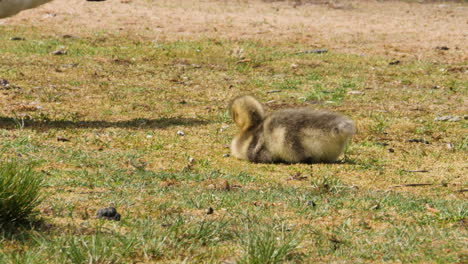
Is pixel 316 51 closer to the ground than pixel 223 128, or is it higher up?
closer to the ground

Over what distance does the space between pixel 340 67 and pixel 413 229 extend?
31.5ft

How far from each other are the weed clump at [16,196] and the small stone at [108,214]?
1.59 feet

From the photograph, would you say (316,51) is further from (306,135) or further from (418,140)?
(306,135)

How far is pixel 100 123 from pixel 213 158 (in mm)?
2186

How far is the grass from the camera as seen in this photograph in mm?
4742

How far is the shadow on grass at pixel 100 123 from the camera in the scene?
935 cm

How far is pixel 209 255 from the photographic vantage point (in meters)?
4.60

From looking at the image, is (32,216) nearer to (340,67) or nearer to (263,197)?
(263,197)

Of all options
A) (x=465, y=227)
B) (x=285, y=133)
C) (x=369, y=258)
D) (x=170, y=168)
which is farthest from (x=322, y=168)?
(x=369, y=258)

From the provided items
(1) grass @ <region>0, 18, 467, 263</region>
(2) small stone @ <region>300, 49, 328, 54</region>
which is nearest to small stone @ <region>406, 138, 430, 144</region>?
(1) grass @ <region>0, 18, 467, 263</region>

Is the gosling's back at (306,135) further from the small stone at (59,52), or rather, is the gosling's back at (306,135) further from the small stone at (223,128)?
the small stone at (59,52)

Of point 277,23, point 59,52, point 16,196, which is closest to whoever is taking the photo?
point 16,196

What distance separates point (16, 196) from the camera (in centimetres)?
490

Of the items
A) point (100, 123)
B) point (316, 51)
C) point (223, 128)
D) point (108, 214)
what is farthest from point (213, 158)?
point (316, 51)
